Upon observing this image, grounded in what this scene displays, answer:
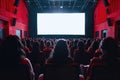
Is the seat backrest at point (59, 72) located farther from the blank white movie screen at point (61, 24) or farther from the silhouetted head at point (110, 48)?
the blank white movie screen at point (61, 24)

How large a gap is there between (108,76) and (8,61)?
1342mm

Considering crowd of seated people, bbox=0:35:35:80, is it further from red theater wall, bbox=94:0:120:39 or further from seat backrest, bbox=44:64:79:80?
red theater wall, bbox=94:0:120:39

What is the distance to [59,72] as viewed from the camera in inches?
123

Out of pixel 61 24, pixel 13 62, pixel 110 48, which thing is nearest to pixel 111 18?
pixel 61 24

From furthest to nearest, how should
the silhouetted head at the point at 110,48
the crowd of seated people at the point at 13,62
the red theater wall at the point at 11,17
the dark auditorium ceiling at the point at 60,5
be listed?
the dark auditorium ceiling at the point at 60,5, the red theater wall at the point at 11,17, the silhouetted head at the point at 110,48, the crowd of seated people at the point at 13,62

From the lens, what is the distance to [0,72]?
111 inches

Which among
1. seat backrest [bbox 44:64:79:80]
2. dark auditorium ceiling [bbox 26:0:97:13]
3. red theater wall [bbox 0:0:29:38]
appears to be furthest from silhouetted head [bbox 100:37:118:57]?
dark auditorium ceiling [bbox 26:0:97:13]

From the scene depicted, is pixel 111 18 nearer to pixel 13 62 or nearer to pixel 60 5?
pixel 60 5

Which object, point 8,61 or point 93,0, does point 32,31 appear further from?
point 8,61

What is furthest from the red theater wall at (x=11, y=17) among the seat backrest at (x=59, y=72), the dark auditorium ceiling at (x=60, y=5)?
the seat backrest at (x=59, y=72)

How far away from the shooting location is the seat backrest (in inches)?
122

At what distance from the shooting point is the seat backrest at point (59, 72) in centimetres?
311

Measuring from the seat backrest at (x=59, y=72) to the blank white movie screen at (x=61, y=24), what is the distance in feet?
51.2

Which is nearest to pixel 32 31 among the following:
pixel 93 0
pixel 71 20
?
pixel 71 20
